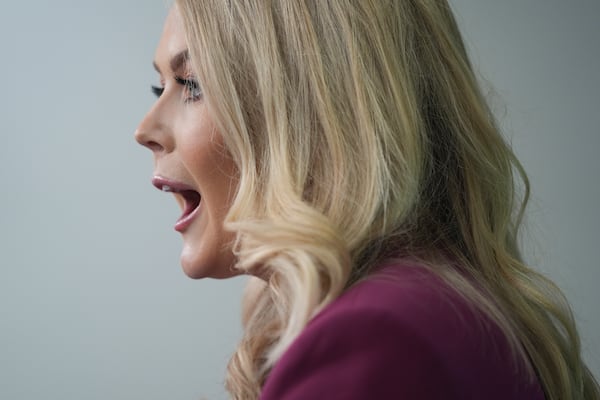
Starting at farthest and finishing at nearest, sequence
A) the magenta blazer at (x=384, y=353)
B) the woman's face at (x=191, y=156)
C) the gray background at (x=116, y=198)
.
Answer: the gray background at (x=116, y=198), the woman's face at (x=191, y=156), the magenta blazer at (x=384, y=353)

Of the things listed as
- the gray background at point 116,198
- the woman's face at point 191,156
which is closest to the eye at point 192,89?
the woman's face at point 191,156

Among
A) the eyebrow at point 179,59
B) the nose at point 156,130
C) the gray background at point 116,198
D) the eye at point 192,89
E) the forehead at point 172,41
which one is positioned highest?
the forehead at point 172,41

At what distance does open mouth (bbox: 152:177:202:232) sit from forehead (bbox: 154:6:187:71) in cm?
16

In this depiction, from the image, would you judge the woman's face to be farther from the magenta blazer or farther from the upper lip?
the magenta blazer

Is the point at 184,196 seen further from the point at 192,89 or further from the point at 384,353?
the point at 384,353

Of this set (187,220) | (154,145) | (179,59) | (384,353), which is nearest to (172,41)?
(179,59)

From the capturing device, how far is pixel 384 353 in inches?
24.2

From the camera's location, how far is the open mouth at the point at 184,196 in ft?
3.40

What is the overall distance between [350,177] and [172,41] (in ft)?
1.07

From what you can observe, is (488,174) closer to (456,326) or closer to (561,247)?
(456,326)

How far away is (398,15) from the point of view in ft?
3.18

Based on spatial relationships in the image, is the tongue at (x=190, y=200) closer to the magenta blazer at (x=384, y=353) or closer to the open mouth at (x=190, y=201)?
the open mouth at (x=190, y=201)

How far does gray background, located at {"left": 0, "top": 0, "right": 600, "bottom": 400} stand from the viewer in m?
1.89

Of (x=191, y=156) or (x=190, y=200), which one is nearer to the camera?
(x=191, y=156)
